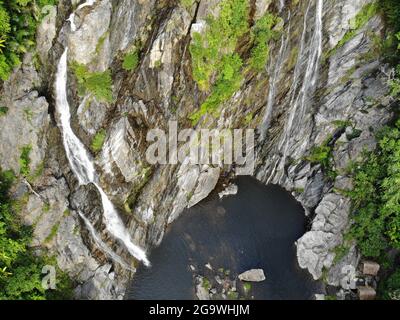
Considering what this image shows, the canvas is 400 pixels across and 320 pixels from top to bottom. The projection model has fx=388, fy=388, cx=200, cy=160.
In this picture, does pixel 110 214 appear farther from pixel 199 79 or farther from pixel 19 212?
pixel 199 79

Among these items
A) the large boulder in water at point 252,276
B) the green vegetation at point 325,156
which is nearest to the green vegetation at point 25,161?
the large boulder in water at point 252,276

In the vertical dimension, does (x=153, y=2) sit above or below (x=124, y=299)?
above

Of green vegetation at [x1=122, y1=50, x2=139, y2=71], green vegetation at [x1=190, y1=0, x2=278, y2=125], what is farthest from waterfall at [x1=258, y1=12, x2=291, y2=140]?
green vegetation at [x1=122, y1=50, x2=139, y2=71]

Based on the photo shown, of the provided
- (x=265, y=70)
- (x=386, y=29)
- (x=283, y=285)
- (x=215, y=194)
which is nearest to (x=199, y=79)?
(x=265, y=70)

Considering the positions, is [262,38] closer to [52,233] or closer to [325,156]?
[325,156]

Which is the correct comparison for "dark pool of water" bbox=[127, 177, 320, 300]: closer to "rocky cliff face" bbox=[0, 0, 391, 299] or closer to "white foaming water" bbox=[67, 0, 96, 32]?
"rocky cliff face" bbox=[0, 0, 391, 299]

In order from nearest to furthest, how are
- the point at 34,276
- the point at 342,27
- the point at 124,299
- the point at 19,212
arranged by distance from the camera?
the point at 34,276
the point at 19,212
the point at 124,299
the point at 342,27

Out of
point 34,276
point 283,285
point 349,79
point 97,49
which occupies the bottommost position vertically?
point 283,285

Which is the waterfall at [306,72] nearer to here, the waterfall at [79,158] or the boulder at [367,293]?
the boulder at [367,293]
